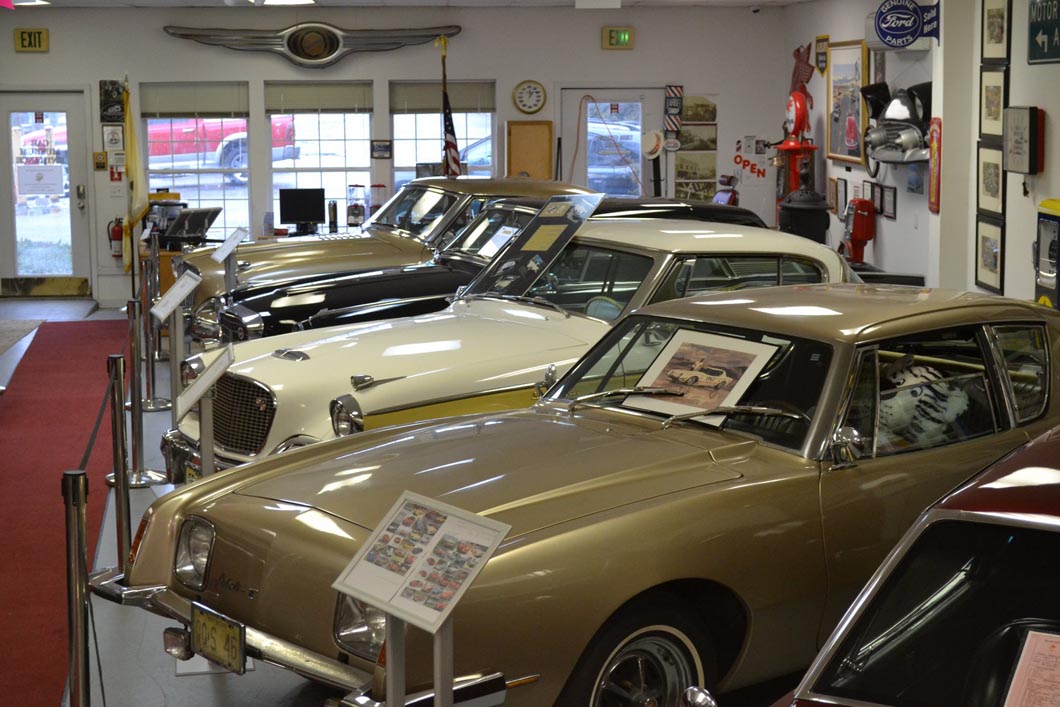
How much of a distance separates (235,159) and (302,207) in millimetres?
1819

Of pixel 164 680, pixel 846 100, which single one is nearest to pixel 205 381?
pixel 164 680

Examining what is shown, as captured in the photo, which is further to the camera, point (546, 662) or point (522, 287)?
point (522, 287)

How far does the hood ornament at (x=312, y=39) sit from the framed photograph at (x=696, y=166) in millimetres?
3163

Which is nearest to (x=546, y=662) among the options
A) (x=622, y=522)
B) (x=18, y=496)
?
(x=622, y=522)

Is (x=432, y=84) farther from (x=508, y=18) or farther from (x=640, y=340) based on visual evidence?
(x=640, y=340)

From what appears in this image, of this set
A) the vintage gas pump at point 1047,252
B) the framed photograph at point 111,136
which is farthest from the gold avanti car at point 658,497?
the framed photograph at point 111,136

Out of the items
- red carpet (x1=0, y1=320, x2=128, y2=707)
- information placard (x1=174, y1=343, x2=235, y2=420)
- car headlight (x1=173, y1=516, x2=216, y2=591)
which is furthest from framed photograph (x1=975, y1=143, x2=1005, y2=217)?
car headlight (x1=173, y1=516, x2=216, y2=591)

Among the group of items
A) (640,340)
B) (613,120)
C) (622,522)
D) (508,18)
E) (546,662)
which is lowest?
(546,662)

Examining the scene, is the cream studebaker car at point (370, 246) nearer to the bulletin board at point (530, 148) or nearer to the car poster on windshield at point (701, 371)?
the bulletin board at point (530, 148)

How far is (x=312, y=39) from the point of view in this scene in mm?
14688

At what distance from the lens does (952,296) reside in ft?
14.9

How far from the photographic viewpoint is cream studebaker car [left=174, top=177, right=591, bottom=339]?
9.29 metres

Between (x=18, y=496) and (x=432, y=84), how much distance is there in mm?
9268

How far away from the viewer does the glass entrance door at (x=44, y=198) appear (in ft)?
48.9
